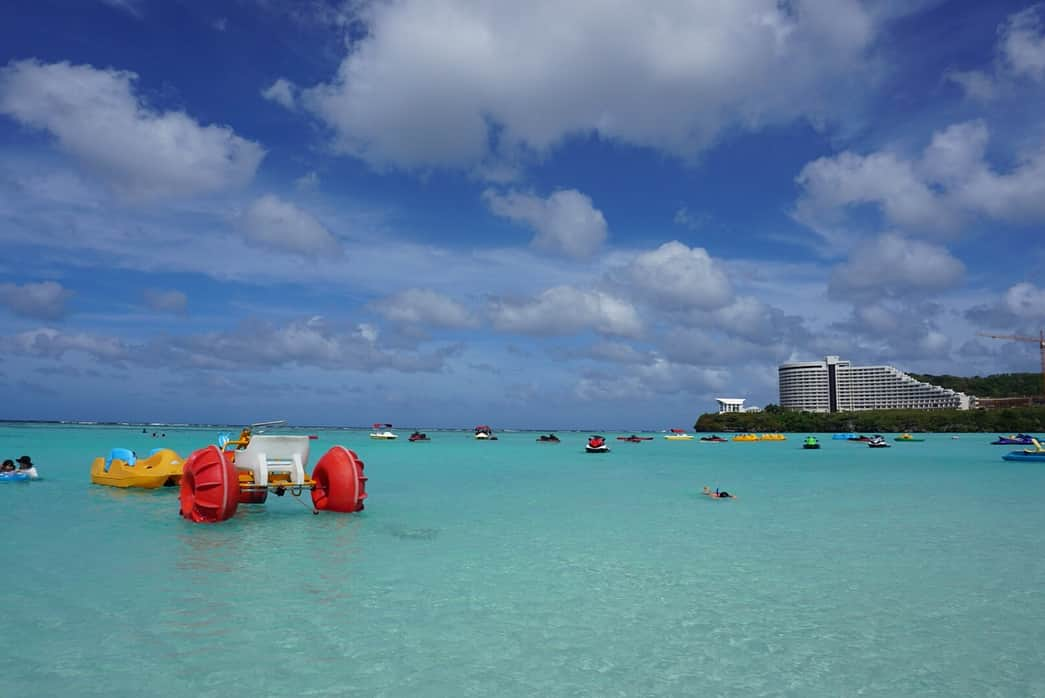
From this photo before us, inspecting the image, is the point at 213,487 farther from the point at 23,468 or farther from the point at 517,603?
the point at 23,468

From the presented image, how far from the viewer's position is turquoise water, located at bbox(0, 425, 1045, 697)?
7.86 meters

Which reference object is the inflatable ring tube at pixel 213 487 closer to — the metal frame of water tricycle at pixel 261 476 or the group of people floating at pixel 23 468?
the metal frame of water tricycle at pixel 261 476

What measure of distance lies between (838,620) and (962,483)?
31.5 metres

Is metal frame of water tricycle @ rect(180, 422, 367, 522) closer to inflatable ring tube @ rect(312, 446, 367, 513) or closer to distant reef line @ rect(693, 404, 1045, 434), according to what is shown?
inflatable ring tube @ rect(312, 446, 367, 513)

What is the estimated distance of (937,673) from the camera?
813 cm

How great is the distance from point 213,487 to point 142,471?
11382 millimetres

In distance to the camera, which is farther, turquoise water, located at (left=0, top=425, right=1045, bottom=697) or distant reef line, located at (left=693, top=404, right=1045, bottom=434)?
distant reef line, located at (left=693, top=404, right=1045, bottom=434)

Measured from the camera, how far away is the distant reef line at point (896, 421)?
15475 cm

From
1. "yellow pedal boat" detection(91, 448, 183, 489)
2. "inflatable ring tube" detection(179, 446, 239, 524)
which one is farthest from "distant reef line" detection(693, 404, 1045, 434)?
"inflatable ring tube" detection(179, 446, 239, 524)

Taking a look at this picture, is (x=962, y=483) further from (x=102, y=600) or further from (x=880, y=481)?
(x=102, y=600)

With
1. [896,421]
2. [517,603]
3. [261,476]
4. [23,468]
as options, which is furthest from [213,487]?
[896,421]

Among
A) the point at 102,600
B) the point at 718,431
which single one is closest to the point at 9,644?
the point at 102,600

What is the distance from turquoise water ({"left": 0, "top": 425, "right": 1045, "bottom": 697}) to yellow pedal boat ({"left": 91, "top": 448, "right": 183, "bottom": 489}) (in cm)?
456

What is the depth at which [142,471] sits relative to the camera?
1057 inches
